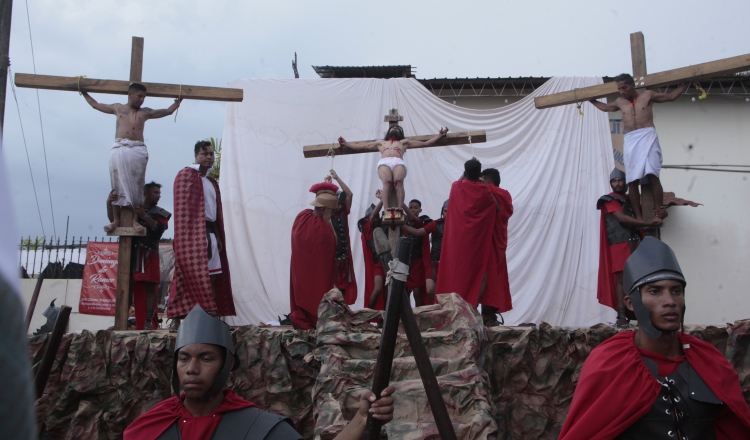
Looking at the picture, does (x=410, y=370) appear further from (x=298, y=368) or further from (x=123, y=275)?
(x=123, y=275)

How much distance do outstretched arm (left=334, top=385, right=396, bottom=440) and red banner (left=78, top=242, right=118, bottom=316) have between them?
36.2 ft

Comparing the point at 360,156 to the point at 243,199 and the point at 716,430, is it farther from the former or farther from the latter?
the point at 716,430

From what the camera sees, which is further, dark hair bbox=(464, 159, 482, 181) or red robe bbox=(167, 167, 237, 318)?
dark hair bbox=(464, 159, 482, 181)

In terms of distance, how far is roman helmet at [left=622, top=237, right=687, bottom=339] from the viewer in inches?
106

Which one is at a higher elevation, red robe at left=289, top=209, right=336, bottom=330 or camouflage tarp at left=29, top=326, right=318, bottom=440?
red robe at left=289, top=209, right=336, bottom=330

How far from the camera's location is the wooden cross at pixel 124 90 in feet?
20.4

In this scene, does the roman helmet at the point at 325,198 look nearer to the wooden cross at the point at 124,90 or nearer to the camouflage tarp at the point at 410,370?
the wooden cross at the point at 124,90

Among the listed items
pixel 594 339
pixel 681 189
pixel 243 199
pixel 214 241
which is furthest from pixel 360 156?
pixel 594 339

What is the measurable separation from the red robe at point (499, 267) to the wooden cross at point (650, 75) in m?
1.36

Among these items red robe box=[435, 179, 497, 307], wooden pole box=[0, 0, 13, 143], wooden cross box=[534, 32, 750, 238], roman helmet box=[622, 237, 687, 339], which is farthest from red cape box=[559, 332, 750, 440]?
wooden pole box=[0, 0, 13, 143]

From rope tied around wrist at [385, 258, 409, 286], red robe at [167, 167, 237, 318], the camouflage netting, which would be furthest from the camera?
red robe at [167, 167, 237, 318]

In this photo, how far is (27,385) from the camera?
0.63 m

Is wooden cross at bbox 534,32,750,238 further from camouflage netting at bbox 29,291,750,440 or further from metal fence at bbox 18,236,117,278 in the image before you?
metal fence at bbox 18,236,117,278

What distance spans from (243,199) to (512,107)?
4.62 meters
